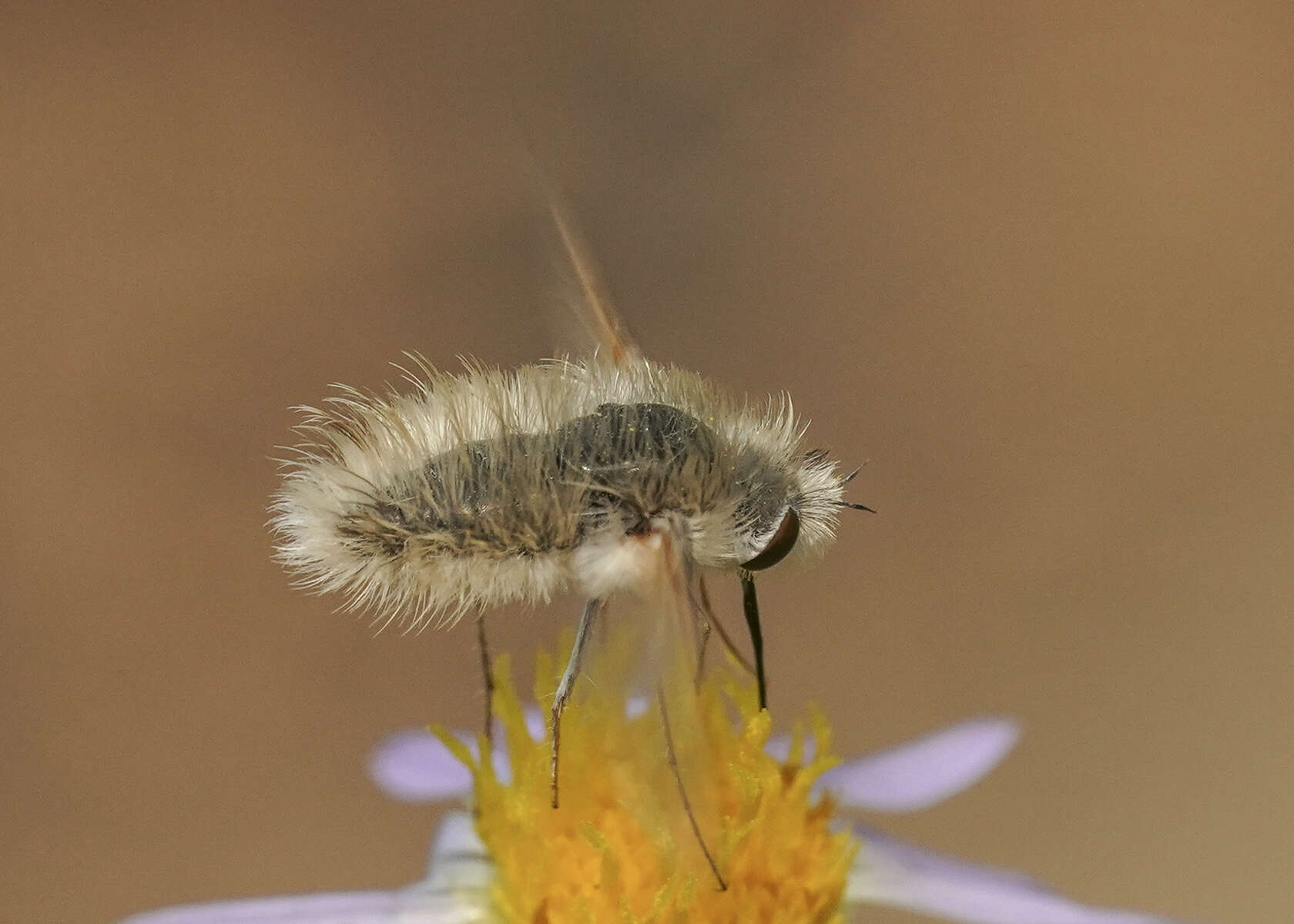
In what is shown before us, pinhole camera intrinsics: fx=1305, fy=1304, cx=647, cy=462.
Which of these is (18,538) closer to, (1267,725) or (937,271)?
(937,271)

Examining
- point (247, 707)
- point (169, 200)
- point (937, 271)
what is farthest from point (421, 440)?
point (937, 271)

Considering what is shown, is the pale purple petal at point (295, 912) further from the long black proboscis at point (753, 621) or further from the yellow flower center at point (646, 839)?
the long black proboscis at point (753, 621)

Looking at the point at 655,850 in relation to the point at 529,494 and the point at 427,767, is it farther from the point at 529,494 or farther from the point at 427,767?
the point at 427,767

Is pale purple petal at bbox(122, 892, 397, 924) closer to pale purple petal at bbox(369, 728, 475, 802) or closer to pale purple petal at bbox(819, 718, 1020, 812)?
pale purple petal at bbox(369, 728, 475, 802)

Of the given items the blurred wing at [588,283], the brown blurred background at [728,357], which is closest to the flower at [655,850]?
the blurred wing at [588,283]

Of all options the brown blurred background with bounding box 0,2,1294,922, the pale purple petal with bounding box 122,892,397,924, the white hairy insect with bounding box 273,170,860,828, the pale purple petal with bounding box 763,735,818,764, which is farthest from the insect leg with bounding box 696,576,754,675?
the brown blurred background with bounding box 0,2,1294,922
